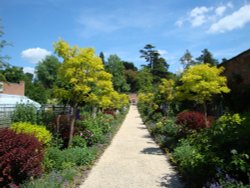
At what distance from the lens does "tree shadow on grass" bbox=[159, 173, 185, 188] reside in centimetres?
647

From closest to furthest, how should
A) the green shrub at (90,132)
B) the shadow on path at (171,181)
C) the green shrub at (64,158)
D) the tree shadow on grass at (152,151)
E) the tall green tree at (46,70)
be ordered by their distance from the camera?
the shadow on path at (171,181), the green shrub at (64,158), the tree shadow on grass at (152,151), the green shrub at (90,132), the tall green tree at (46,70)

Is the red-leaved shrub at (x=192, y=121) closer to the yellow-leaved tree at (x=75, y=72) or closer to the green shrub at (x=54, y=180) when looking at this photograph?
the yellow-leaved tree at (x=75, y=72)

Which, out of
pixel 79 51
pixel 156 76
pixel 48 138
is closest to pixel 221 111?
pixel 79 51

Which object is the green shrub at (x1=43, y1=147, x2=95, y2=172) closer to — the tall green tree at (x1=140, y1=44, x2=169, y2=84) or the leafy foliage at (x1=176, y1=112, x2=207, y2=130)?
the leafy foliage at (x1=176, y1=112, x2=207, y2=130)

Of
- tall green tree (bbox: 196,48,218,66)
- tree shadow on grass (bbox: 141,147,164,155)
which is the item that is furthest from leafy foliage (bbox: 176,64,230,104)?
tall green tree (bbox: 196,48,218,66)

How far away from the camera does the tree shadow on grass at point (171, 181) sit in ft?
21.2

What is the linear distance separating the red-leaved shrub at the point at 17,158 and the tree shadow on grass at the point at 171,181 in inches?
118

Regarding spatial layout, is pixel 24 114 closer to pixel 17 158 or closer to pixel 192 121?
pixel 17 158

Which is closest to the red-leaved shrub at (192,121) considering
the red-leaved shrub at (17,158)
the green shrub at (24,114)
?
the green shrub at (24,114)

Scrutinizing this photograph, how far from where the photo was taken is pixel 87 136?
36.4 ft

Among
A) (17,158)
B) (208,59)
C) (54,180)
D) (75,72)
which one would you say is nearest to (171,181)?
(54,180)

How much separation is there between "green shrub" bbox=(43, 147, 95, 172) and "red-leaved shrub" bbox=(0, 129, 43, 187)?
3.64 ft

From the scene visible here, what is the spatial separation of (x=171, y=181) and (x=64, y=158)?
3.05m

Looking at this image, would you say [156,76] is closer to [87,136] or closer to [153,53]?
[153,53]
